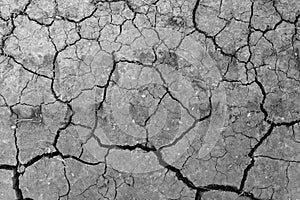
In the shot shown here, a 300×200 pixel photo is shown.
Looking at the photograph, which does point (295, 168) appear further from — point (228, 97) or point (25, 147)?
point (25, 147)

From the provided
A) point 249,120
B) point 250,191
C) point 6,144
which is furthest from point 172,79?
point 6,144

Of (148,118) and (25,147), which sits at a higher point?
(148,118)

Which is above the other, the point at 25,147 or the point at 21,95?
the point at 21,95

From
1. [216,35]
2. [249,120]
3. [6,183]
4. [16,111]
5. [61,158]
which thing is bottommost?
[6,183]

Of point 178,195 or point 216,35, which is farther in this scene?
point 216,35

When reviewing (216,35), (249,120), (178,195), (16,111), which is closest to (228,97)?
(249,120)

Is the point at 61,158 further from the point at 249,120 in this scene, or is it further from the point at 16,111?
the point at 249,120
